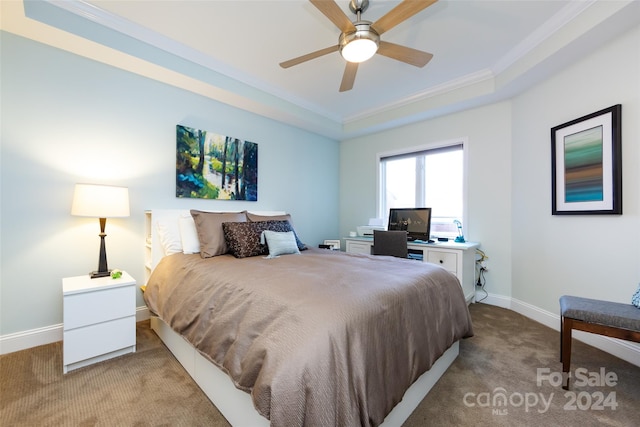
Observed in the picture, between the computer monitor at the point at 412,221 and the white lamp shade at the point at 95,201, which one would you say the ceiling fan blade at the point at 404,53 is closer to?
the computer monitor at the point at 412,221

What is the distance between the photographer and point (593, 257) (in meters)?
2.18

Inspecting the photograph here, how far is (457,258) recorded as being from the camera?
281 cm

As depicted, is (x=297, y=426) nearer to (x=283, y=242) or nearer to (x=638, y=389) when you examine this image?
(x=283, y=242)

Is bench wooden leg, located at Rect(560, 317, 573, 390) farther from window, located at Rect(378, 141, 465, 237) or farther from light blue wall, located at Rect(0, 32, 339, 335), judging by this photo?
light blue wall, located at Rect(0, 32, 339, 335)

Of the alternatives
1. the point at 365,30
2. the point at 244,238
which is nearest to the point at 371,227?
the point at 244,238

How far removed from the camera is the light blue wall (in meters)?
1.97

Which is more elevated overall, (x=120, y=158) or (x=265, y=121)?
(x=265, y=121)

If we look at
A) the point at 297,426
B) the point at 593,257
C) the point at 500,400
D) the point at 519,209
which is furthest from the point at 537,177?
the point at 297,426

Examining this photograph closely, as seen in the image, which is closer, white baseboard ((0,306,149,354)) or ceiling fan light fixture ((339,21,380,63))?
ceiling fan light fixture ((339,21,380,63))

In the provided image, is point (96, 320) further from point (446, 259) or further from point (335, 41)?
point (446, 259)

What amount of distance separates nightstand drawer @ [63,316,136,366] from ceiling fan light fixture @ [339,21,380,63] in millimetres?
2613

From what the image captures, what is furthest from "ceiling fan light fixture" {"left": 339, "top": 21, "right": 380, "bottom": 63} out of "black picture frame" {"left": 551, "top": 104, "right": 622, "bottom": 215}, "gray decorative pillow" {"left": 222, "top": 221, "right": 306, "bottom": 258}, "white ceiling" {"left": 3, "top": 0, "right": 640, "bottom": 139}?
"black picture frame" {"left": 551, "top": 104, "right": 622, "bottom": 215}

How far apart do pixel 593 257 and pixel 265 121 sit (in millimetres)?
3793

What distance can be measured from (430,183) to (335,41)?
2.32m
